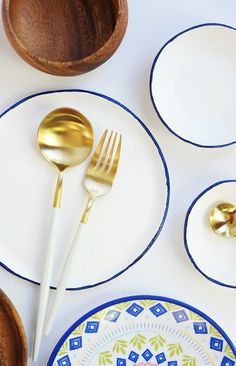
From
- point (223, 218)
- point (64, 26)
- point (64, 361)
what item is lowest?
point (64, 361)

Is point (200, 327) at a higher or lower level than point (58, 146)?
lower

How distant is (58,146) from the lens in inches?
32.8

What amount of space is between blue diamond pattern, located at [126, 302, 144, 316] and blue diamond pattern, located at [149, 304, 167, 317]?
2 centimetres

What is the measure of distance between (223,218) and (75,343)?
28cm

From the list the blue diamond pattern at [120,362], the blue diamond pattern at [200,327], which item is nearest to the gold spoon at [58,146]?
the blue diamond pattern at [120,362]

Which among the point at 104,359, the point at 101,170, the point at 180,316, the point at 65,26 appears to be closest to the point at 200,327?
the point at 180,316

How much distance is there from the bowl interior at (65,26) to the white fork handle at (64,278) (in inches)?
9.6

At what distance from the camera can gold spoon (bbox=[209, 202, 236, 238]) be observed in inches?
34.0

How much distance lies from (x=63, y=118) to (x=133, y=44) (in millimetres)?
155

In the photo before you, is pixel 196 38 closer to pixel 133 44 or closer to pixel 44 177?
pixel 133 44

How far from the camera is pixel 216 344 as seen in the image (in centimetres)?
86

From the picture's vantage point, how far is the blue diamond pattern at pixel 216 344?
2.82 ft

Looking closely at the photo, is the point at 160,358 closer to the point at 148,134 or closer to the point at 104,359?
the point at 104,359

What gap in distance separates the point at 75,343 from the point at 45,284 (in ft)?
0.32
